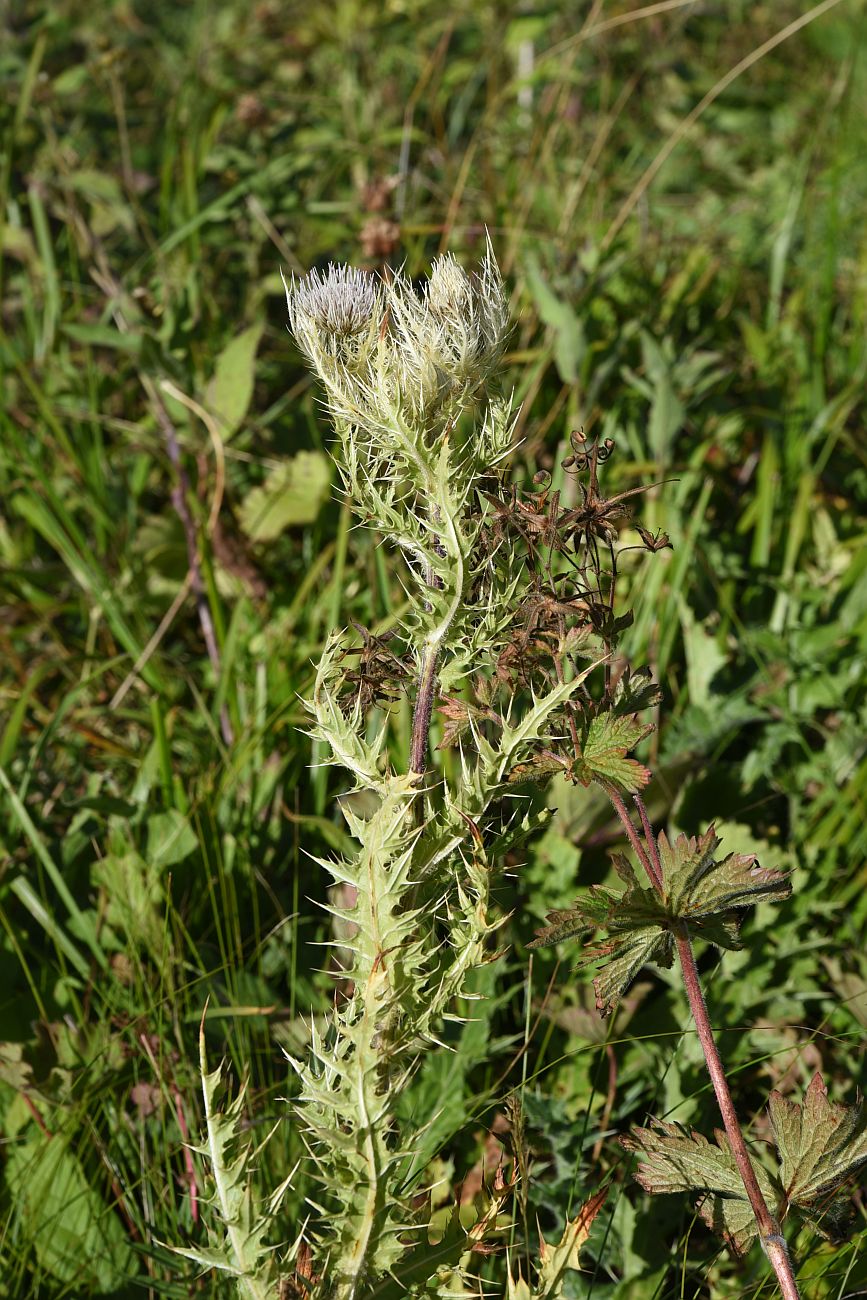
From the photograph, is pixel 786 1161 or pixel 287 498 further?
pixel 287 498

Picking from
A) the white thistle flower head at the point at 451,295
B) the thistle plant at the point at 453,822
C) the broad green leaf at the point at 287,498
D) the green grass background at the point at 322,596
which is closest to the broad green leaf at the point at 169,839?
the green grass background at the point at 322,596

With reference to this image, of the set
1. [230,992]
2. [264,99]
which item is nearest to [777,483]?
[230,992]

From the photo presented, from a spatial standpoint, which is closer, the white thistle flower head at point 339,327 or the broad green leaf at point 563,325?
the white thistle flower head at point 339,327

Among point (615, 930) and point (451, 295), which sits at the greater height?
point (451, 295)

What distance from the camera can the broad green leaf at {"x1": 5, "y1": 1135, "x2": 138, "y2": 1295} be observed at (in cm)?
152

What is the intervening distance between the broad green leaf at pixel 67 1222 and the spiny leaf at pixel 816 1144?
0.87 meters

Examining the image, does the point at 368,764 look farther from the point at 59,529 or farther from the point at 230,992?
the point at 59,529

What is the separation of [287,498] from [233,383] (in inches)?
11.4

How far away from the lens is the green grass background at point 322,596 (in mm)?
1663

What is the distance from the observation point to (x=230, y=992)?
1799 millimetres

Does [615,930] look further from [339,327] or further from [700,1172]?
[339,327]

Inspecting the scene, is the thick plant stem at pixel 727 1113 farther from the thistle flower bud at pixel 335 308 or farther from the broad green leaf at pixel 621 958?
the thistle flower bud at pixel 335 308

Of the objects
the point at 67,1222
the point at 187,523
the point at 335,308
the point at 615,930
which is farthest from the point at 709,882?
the point at 187,523

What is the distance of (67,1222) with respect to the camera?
5.27 feet
